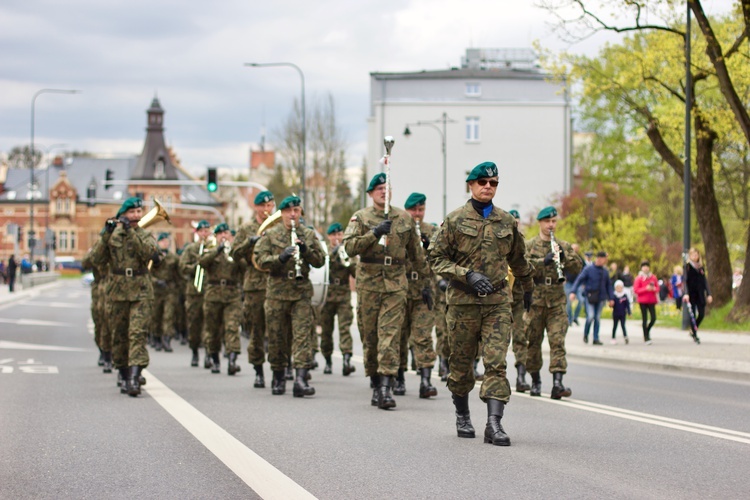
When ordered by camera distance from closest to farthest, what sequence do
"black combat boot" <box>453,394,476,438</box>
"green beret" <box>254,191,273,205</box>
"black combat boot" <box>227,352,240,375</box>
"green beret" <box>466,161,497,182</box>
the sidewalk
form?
"green beret" <box>466,161,497,182</box>, "black combat boot" <box>453,394,476,438</box>, "green beret" <box>254,191,273,205</box>, "black combat boot" <box>227,352,240,375</box>, the sidewalk

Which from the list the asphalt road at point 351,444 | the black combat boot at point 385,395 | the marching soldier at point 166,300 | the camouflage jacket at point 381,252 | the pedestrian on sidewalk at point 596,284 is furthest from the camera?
the pedestrian on sidewalk at point 596,284

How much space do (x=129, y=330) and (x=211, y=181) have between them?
27932 mm

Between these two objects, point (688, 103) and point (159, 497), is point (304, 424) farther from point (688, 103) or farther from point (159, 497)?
point (688, 103)

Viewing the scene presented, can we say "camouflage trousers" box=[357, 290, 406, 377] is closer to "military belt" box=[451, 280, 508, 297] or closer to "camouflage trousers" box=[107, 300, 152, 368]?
"military belt" box=[451, 280, 508, 297]

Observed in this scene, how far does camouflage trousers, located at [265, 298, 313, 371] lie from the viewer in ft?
37.8

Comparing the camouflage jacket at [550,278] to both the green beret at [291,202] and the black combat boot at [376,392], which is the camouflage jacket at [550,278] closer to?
the black combat boot at [376,392]

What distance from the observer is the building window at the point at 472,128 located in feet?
216

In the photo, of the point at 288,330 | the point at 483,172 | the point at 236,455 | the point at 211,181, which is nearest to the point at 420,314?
the point at 288,330

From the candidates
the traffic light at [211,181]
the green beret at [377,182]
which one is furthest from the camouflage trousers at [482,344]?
the traffic light at [211,181]

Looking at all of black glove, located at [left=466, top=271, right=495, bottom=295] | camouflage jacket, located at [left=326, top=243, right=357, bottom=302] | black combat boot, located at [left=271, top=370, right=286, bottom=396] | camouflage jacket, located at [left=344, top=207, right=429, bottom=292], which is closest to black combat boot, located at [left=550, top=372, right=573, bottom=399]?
camouflage jacket, located at [left=344, top=207, right=429, bottom=292]

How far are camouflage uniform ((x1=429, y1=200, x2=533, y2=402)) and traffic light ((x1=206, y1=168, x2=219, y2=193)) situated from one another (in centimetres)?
3080

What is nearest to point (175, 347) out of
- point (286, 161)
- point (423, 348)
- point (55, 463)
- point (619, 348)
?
point (619, 348)

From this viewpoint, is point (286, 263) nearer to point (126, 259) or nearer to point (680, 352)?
point (126, 259)

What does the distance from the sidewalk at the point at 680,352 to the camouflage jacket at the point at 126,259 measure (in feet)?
27.3
